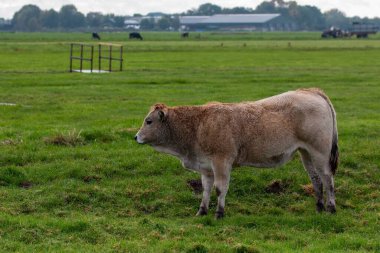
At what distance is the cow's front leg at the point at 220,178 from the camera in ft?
39.1

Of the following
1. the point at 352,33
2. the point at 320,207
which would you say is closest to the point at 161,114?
the point at 320,207

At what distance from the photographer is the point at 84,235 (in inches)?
418

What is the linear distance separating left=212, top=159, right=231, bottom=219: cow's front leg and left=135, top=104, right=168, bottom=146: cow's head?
1.16 m

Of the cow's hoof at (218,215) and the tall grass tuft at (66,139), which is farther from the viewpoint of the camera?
the tall grass tuft at (66,139)

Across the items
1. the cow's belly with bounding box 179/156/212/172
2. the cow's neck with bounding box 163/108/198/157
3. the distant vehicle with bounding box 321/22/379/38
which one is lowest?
the cow's belly with bounding box 179/156/212/172

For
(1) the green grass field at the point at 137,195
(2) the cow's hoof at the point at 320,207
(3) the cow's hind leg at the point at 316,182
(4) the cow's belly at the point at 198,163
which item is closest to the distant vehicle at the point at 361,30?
(1) the green grass field at the point at 137,195

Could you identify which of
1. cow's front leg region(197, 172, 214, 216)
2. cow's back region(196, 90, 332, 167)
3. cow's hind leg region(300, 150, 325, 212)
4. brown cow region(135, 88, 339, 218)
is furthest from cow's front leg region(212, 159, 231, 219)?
cow's hind leg region(300, 150, 325, 212)

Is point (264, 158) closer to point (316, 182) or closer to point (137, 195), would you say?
point (316, 182)

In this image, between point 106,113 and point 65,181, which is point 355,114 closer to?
point 106,113

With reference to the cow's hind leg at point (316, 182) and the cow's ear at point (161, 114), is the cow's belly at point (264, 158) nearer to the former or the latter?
the cow's hind leg at point (316, 182)

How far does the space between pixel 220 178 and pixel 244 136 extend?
869 millimetres

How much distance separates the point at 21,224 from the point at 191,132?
11.0 feet

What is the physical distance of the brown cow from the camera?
39.6 feet

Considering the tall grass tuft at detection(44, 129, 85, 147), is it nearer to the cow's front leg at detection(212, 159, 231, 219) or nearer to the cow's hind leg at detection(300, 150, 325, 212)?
the cow's front leg at detection(212, 159, 231, 219)
